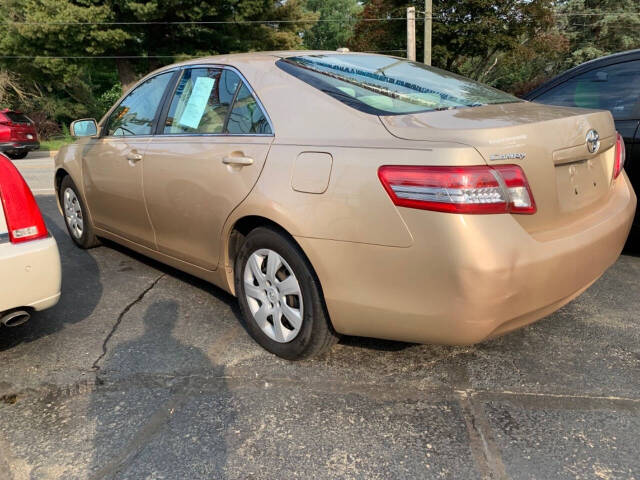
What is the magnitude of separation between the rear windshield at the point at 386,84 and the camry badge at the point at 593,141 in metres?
0.52

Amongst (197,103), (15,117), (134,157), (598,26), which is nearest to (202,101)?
(197,103)

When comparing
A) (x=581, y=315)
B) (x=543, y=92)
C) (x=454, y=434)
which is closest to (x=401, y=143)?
(x=454, y=434)

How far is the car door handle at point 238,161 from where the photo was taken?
2.59 metres

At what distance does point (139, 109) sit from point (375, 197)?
2.32m

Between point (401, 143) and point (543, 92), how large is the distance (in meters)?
2.79

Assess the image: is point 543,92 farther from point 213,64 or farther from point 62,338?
point 62,338

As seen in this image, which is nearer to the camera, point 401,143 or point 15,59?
point 401,143

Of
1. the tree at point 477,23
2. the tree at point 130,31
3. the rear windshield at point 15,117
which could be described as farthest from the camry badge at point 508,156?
the tree at point 477,23

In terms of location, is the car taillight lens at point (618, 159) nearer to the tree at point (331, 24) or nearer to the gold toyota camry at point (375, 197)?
the gold toyota camry at point (375, 197)

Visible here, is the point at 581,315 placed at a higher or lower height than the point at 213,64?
lower

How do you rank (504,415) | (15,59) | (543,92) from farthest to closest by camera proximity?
(15,59)
(543,92)
(504,415)

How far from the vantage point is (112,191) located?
3795 millimetres

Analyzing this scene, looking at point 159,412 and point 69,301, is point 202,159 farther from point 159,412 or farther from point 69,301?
point 69,301

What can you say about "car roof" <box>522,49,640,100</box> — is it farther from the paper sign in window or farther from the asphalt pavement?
the paper sign in window
